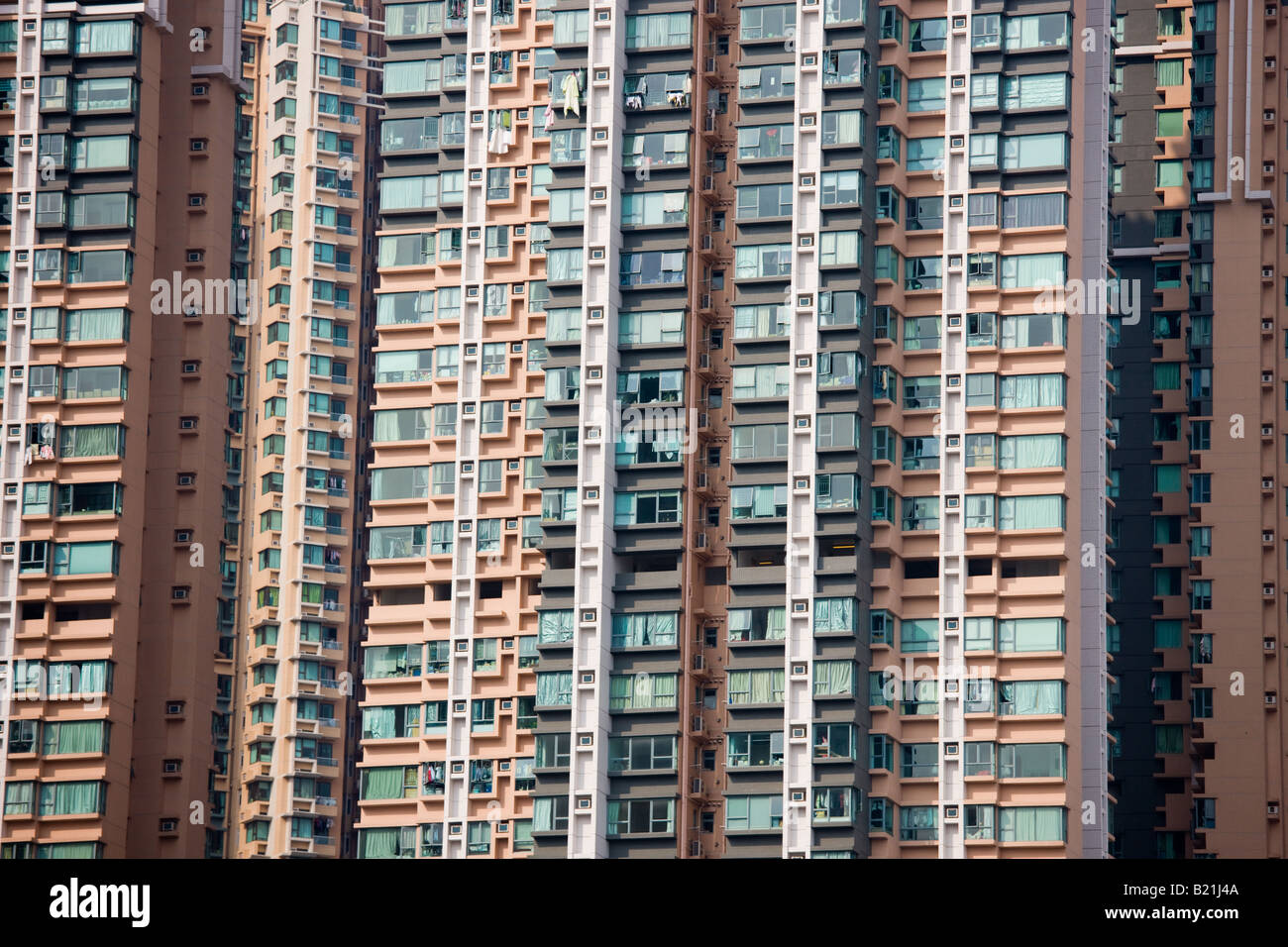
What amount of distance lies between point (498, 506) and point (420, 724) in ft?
30.4

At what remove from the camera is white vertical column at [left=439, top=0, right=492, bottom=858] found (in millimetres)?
121562

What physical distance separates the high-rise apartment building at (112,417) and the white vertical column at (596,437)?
1437 centimetres

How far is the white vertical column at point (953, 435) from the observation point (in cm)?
11406

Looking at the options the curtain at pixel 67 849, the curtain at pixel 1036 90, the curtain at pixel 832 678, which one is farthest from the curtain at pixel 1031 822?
the curtain at pixel 67 849

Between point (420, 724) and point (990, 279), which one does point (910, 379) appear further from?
point (420, 724)

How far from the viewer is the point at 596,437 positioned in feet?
387

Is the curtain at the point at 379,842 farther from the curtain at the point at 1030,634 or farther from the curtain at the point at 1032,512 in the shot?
the curtain at the point at 1032,512

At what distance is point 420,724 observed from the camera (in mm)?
123625

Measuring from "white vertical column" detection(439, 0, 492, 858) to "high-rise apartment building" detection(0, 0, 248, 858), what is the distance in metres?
9.42

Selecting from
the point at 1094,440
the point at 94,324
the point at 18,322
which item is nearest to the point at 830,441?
the point at 1094,440

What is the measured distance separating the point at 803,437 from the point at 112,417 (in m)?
26.5

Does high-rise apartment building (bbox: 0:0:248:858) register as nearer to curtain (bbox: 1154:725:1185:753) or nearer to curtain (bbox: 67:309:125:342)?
curtain (bbox: 67:309:125:342)
